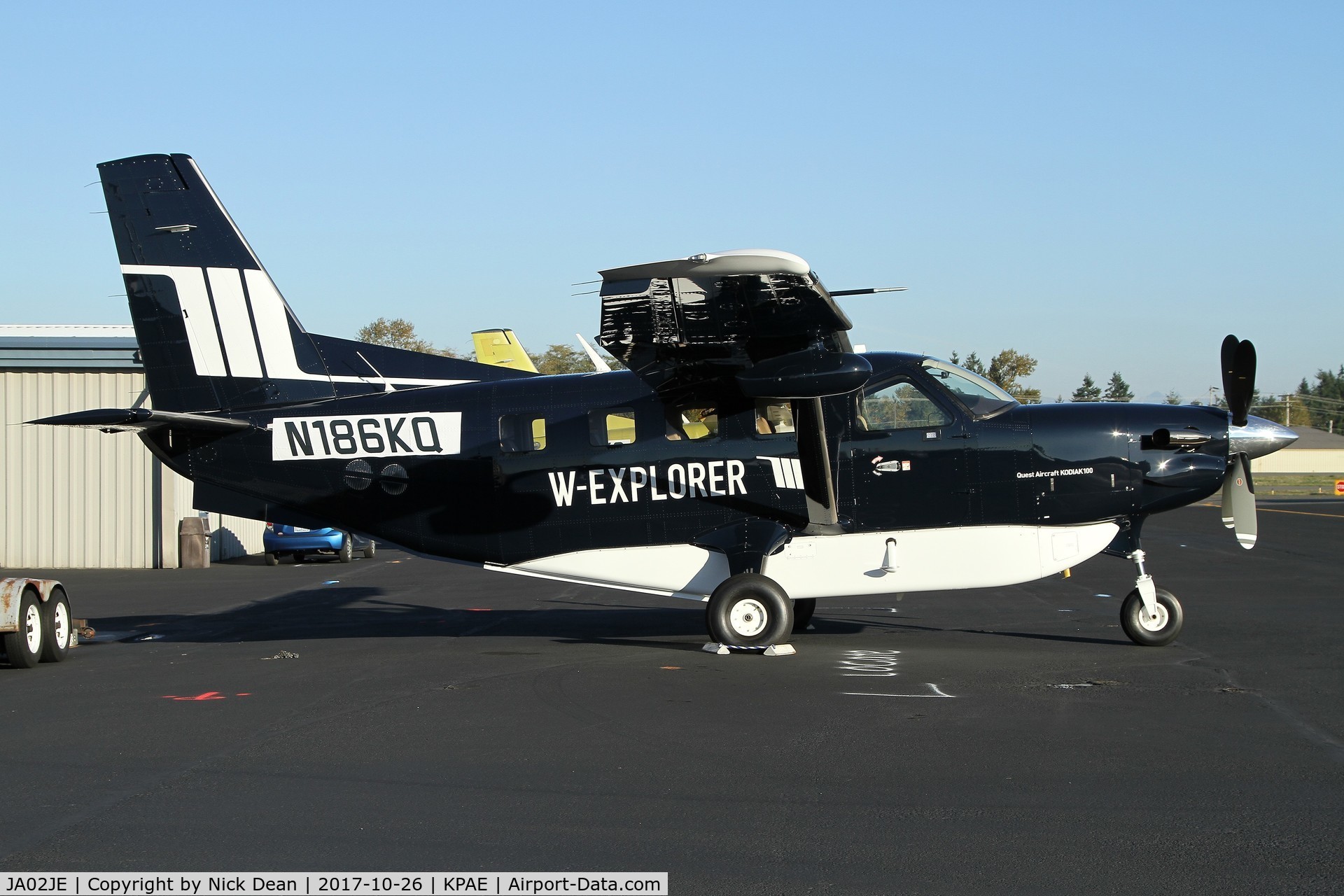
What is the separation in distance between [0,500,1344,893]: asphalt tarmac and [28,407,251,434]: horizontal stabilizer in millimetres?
2356

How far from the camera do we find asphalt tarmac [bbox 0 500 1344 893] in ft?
16.1

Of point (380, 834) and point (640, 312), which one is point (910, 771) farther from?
point (640, 312)

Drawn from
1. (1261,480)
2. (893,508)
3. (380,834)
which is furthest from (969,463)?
(1261,480)

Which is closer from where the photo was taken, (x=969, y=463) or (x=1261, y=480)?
(x=969, y=463)

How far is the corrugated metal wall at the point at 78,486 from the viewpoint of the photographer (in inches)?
968

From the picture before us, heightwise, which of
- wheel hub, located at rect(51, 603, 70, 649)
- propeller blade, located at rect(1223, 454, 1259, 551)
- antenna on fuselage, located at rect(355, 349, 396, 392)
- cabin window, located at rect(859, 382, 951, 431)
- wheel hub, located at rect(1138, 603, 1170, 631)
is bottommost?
wheel hub, located at rect(51, 603, 70, 649)

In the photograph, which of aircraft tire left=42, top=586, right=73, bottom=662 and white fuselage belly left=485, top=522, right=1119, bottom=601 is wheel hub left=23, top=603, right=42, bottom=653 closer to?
aircraft tire left=42, top=586, right=73, bottom=662

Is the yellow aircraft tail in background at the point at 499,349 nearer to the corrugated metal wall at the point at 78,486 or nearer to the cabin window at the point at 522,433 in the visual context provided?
the corrugated metal wall at the point at 78,486

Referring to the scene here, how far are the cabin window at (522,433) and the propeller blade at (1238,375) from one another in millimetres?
6848

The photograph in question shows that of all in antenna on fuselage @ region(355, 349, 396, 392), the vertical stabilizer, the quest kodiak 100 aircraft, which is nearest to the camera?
the quest kodiak 100 aircraft

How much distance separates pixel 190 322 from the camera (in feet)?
40.4

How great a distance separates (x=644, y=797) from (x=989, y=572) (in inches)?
253

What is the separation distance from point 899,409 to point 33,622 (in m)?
8.78

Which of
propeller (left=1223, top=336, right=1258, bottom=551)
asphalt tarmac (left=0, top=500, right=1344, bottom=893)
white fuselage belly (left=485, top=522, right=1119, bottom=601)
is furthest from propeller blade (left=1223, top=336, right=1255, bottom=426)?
asphalt tarmac (left=0, top=500, right=1344, bottom=893)
